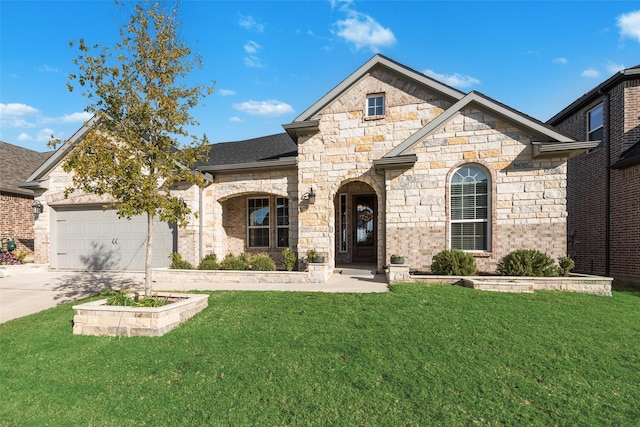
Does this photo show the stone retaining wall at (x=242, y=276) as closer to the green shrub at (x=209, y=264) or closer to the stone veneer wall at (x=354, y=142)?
the green shrub at (x=209, y=264)

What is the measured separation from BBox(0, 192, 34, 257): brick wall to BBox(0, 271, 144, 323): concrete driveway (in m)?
4.05

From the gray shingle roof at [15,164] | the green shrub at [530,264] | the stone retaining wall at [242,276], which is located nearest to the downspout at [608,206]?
the green shrub at [530,264]

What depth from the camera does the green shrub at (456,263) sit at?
8078mm

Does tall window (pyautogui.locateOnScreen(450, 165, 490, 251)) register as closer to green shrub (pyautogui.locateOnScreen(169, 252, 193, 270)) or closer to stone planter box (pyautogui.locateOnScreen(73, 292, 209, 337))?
stone planter box (pyautogui.locateOnScreen(73, 292, 209, 337))

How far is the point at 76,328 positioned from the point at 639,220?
48.2 ft

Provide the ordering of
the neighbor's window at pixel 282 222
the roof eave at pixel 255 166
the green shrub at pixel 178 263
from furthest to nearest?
the neighbor's window at pixel 282 222, the roof eave at pixel 255 166, the green shrub at pixel 178 263

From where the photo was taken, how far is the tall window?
8766 millimetres

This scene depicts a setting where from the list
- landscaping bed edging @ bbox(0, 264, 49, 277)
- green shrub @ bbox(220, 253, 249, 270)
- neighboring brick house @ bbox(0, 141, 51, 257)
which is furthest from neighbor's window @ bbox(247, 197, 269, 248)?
neighboring brick house @ bbox(0, 141, 51, 257)

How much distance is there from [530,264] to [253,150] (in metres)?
10.8

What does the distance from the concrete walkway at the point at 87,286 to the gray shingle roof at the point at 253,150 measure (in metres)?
5.04

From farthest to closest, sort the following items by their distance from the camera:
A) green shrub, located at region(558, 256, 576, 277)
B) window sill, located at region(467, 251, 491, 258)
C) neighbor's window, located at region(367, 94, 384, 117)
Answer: neighbor's window, located at region(367, 94, 384, 117)
window sill, located at region(467, 251, 491, 258)
green shrub, located at region(558, 256, 576, 277)

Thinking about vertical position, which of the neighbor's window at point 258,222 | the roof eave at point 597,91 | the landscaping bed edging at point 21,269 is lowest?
the landscaping bed edging at point 21,269

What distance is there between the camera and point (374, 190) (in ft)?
35.0

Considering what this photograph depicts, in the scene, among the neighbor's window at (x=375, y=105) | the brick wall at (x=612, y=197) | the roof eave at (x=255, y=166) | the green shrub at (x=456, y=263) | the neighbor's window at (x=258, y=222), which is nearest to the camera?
the green shrub at (x=456, y=263)
